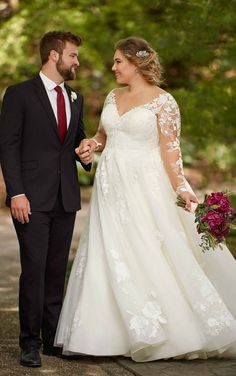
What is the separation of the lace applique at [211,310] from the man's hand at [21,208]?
3.86 feet

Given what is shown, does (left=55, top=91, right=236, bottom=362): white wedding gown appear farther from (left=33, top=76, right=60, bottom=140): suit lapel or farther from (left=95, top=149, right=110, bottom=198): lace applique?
(left=33, top=76, right=60, bottom=140): suit lapel

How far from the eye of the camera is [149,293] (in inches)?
224

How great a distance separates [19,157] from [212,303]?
1527 mm

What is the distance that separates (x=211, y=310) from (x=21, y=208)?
1.37 metres

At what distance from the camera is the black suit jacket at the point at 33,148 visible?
5434mm

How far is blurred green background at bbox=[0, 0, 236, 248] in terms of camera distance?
8953 mm

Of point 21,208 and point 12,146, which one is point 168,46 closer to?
point 12,146

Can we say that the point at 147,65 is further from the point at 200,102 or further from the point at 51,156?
the point at 200,102

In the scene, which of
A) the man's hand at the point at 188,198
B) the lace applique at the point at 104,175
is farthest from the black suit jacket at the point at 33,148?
the man's hand at the point at 188,198

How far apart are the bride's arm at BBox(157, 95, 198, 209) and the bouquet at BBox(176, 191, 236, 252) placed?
0.31m

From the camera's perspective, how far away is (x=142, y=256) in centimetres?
575

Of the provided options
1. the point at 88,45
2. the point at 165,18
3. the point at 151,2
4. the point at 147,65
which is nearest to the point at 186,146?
the point at 88,45

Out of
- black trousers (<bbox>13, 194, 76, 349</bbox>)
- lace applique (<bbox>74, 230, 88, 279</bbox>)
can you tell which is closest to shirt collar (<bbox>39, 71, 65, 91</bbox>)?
black trousers (<bbox>13, 194, 76, 349</bbox>)

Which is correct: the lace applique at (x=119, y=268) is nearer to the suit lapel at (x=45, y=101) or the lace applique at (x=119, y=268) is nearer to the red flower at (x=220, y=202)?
the red flower at (x=220, y=202)
